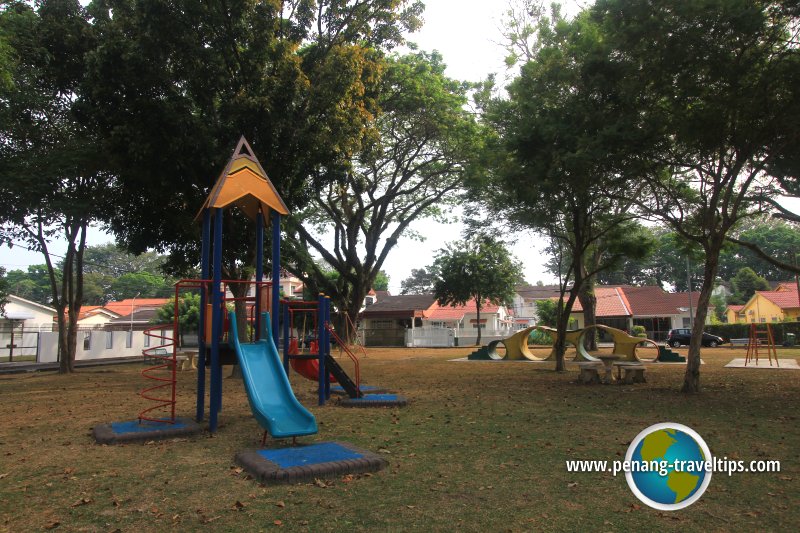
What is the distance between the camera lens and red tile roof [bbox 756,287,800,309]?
174ft

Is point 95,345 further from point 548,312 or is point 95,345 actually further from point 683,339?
point 683,339

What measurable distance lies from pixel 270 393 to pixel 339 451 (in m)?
1.58

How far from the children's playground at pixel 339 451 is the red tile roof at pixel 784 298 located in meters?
48.8

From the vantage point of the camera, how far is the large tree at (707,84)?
33.1 ft

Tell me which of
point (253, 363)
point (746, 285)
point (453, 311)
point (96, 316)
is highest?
point (746, 285)

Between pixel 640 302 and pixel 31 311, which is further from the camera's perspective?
pixel 640 302

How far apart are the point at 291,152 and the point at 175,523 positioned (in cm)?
1251

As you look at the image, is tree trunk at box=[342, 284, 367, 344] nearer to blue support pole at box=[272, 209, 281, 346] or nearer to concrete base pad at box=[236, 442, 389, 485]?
blue support pole at box=[272, 209, 281, 346]

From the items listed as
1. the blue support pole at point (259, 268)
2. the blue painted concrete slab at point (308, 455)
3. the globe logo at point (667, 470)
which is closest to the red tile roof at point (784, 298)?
the globe logo at point (667, 470)

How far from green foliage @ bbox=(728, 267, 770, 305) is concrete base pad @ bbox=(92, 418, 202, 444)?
7983 centimetres

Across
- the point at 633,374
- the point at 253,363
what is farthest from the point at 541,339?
the point at 253,363

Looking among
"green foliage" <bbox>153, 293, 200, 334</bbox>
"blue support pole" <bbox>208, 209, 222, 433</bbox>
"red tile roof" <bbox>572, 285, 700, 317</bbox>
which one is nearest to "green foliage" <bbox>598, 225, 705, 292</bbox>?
"red tile roof" <bbox>572, 285, 700, 317</bbox>

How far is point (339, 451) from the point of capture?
20.8 feet

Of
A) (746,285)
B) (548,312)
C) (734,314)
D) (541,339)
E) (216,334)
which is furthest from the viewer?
(746,285)
